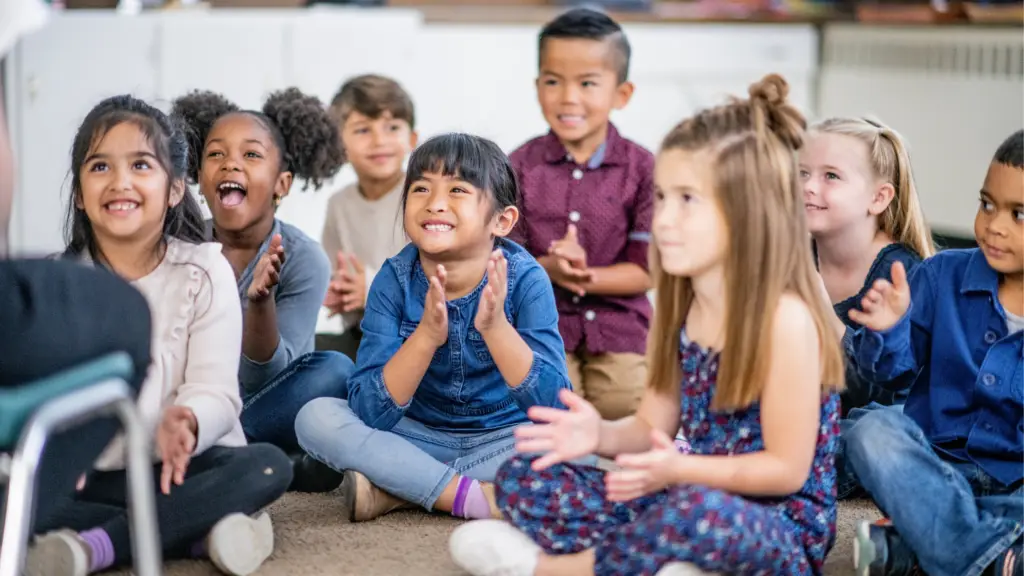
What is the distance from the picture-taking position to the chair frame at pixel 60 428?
983 millimetres

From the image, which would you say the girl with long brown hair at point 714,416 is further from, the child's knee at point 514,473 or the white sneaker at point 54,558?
the white sneaker at point 54,558

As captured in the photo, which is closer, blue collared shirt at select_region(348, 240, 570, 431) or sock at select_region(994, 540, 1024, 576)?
sock at select_region(994, 540, 1024, 576)

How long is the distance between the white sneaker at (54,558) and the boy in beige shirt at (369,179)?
811mm

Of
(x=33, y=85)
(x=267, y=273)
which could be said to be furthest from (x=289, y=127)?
(x=33, y=85)

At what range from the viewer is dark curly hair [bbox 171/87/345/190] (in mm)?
1913

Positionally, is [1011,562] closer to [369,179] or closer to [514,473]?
[514,473]

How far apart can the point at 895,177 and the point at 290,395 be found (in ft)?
2.95

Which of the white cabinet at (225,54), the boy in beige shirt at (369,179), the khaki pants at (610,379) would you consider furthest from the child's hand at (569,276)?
the white cabinet at (225,54)

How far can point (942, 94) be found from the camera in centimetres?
346

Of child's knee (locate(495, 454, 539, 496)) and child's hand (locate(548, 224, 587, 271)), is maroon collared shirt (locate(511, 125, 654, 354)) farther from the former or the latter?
child's knee (locate(495, 454, 539, 496))

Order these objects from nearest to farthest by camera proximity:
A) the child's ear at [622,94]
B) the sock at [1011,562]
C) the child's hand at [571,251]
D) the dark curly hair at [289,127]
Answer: the sock at [1011,562] → the dark curly hair at [289,127] → the child's hand at [571,251] → the child's ear at [622,94]

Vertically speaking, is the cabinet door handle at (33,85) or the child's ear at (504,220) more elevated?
the cabinet door handle at (33,85)

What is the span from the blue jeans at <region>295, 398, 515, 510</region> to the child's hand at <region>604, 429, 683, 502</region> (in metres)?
0.44

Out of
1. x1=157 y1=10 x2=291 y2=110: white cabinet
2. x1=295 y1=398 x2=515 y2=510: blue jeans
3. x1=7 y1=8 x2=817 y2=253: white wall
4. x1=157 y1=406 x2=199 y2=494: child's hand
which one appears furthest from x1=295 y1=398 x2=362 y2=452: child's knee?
x1=157 y1=10 x2=291 y2=110: white cabinet
